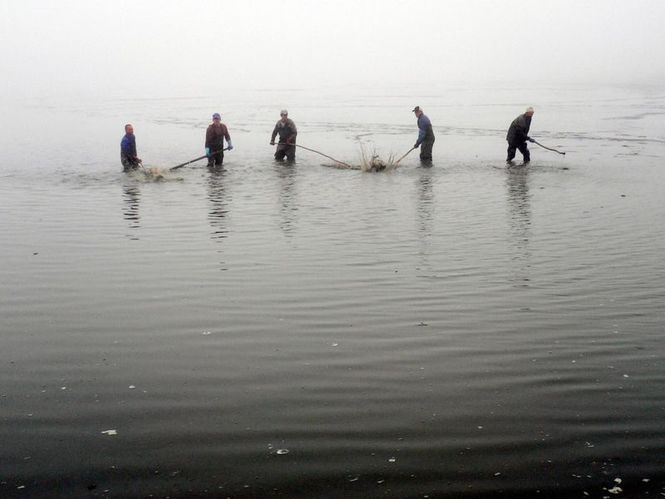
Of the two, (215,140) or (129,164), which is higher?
(215,140)

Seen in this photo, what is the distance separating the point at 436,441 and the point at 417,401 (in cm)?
56

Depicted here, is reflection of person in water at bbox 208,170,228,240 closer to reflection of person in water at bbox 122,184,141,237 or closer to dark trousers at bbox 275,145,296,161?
reflection of person in water at bbox 122,184,141,237

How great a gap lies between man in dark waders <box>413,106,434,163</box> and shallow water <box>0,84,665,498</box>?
20.2 ft

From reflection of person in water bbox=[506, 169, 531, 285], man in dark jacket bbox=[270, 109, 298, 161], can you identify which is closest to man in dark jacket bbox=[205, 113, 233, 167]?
man in dark jacket bbox=[270, 109, 298, 161]

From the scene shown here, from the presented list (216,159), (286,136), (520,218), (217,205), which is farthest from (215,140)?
(520,218)

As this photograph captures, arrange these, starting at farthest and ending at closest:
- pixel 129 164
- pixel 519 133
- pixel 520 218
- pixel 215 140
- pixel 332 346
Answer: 1. pixel 215 140
2. pixel 519 133
3. pixel 129 164
4. pixel 520 218
5. pixel 332 346

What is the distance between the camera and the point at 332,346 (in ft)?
19.4

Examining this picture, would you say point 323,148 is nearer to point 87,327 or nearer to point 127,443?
point 87,327

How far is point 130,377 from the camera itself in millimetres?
5238

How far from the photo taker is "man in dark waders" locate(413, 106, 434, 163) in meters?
20.3

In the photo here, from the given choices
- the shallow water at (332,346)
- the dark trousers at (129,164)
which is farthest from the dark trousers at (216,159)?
the shallow water at (332,346)

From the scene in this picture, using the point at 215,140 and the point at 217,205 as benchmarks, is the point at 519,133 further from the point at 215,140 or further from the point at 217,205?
the point at 217,205

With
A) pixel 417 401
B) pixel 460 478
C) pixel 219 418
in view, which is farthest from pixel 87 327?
pixel 460 478

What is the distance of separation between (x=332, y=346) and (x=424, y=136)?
15.5m
